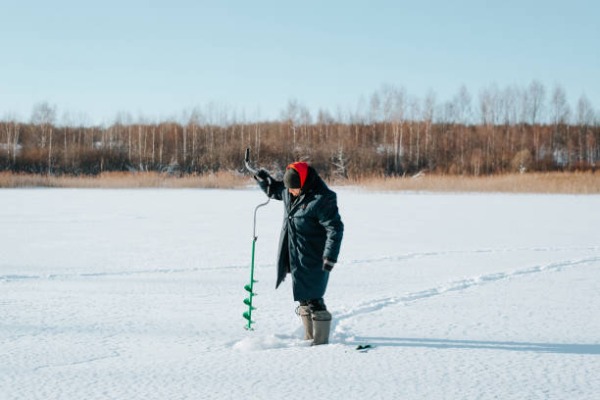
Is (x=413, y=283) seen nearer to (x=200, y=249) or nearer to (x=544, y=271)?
(x=544, y=271)

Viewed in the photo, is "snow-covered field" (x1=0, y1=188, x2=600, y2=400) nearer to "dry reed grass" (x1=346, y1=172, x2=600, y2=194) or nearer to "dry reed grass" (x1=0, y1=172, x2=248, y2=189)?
"dry reed grass" (x1=346, y1=172, x2=600, y2=194)

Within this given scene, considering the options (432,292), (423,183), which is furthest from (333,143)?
(432,292)

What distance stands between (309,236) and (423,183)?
23.8m

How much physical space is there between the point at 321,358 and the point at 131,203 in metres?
16.1

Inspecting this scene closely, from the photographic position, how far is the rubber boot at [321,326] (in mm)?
3953

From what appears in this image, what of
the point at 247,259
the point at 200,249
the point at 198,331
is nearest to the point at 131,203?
the point at 200,249

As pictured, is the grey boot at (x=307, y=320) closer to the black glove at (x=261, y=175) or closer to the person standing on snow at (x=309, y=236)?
the person standing on snow at (x=309, y=236)

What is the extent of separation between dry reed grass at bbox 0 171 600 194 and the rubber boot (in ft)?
76.5

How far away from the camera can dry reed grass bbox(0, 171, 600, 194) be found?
83.8 ft

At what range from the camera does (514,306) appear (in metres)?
5.40

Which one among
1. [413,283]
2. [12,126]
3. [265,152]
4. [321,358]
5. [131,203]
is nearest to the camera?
[321,358]

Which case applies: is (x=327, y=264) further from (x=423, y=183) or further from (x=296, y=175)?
(x=423, y=183)

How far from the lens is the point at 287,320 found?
4.81m

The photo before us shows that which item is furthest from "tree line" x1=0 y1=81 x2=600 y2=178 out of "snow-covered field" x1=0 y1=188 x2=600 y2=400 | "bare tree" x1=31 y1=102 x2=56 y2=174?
"snow-covered field" x1=0 y1=188 x2=600 y2=400
